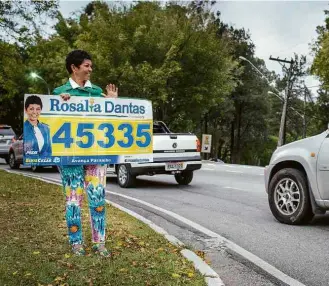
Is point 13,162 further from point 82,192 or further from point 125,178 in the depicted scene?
point 82,192

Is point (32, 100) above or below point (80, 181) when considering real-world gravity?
above

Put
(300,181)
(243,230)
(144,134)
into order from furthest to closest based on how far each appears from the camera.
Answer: (300,181)
(243,230)
(144,134)

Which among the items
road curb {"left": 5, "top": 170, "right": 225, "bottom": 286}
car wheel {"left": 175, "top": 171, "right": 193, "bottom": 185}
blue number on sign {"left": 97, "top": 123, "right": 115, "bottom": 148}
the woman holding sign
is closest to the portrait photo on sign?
the woman holding sign

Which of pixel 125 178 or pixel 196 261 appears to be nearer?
pixel 196 261

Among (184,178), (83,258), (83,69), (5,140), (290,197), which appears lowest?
(83,258)

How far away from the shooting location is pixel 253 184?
1374 centimetres

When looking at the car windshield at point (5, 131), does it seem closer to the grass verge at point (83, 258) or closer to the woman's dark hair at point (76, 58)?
the grass verge at point (83, 258)

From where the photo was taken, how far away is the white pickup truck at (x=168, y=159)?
39.8ft

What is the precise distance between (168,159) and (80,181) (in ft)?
23.8

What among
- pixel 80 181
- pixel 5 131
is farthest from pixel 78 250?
pixel 5 131

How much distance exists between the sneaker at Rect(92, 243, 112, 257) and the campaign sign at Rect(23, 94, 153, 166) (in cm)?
84

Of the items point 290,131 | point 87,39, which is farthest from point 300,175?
point 290,131

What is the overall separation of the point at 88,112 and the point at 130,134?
0.50 metres

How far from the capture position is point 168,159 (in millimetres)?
12203
